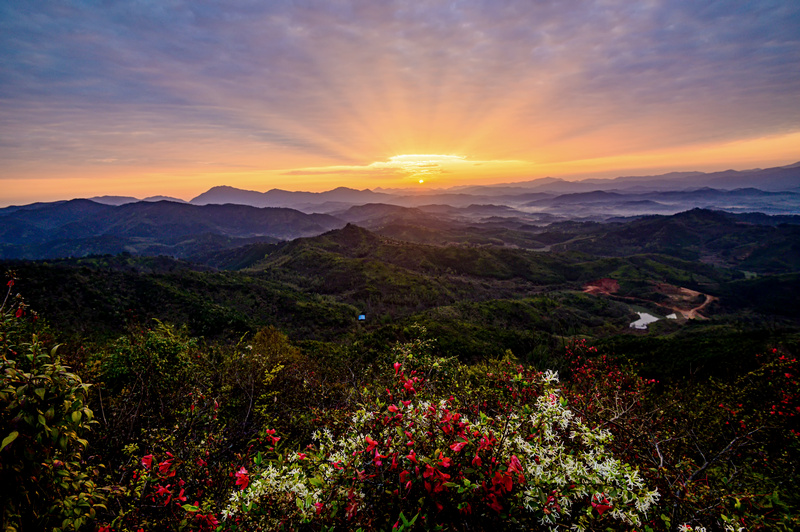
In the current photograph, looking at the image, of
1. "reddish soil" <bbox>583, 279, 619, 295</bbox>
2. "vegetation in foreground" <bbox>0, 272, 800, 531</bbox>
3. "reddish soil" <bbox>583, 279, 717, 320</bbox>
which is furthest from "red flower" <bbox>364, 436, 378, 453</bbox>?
"reddish soil" <bbox>583, 279, 619, 295</bbox>

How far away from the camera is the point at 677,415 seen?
11.5 metres

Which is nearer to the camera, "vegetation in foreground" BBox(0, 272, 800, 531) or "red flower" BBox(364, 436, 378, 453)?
"vegetation in foreground" BBox(0, 272, 800, 531)

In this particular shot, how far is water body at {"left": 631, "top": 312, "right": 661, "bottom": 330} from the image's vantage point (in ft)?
213

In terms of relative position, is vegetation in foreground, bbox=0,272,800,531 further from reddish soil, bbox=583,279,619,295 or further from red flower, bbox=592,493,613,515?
reddish soil, bbox=583,279,619,295

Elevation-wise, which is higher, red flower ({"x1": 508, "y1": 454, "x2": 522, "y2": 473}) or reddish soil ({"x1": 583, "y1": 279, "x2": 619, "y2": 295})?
red flower ({"x1": 508, "y1": 454, "x2": 522, "y2": 473})

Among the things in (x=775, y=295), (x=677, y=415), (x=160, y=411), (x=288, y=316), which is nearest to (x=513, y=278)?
(x=775, y=295)

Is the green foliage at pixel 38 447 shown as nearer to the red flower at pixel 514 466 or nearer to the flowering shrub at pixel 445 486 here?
the flowering shrub at pixel 445 486

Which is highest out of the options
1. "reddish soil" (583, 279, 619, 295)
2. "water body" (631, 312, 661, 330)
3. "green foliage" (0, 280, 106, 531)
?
"green foliage" (0, 280, 106, 531)

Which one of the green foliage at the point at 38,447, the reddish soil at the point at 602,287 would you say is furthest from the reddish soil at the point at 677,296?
the green foliage at the point at 38,447

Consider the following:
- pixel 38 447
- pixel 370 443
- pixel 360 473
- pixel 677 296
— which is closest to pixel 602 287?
pixel 677 296

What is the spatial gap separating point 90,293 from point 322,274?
5118 centimetres

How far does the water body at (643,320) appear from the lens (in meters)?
65.0

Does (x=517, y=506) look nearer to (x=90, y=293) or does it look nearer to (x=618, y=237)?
(x=90, y=293)

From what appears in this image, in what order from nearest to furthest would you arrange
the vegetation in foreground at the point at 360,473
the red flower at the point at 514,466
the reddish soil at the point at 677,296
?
the vegetation in foreground at the point at 360,473
the red flower at the point at 514,466
the reddish soil at the point at 677,296
